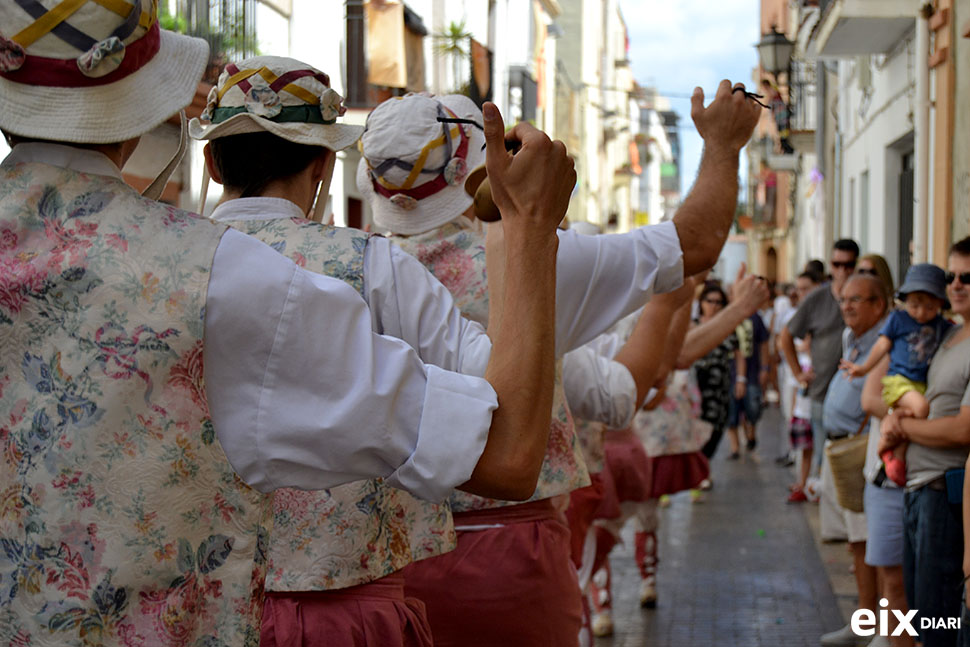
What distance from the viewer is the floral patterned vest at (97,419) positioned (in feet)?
5.69

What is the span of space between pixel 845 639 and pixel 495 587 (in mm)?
3968

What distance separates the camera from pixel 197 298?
174 centimetres

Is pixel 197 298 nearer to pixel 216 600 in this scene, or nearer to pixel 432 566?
pixel 216 600

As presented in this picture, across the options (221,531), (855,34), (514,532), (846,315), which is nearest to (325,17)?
(855,34)

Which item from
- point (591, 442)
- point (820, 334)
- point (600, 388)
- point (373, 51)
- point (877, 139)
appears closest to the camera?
point (600, 388)

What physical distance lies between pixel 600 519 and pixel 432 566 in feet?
10.7

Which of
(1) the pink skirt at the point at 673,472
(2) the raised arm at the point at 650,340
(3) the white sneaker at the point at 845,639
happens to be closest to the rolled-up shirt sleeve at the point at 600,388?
(2) the raised arm at the point at 650,340

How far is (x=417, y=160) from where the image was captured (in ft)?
10.5

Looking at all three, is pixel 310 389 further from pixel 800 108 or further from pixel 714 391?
pixel 800 108

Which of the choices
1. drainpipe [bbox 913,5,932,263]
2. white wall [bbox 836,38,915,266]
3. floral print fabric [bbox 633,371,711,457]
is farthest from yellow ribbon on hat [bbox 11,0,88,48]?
white wall [bbox 836,38,915,266]

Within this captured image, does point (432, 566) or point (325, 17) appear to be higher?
point (325, 17)

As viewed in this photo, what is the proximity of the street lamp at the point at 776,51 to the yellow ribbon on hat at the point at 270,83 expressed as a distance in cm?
1574

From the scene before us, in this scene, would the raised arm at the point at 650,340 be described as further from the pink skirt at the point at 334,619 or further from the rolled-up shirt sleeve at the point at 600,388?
the pink skirt at the point at 334,619

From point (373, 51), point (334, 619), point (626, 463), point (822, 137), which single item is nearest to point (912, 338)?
point (626, 463)
